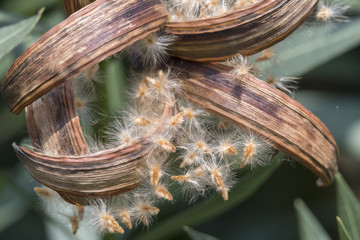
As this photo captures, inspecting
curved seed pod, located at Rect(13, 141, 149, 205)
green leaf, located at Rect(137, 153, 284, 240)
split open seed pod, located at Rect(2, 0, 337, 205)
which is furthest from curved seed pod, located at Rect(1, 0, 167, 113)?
green leaf, located at Rect(137, 153, 284, 240)

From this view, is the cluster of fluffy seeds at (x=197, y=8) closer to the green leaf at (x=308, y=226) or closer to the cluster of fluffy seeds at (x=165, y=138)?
the cluster of fluffy seeds at (x=165, y=138)

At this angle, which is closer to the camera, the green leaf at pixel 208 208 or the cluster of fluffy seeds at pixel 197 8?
the cluster of fluffy seeds at pixel 197 8

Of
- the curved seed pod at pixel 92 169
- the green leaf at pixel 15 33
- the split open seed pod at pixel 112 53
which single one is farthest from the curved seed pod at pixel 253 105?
the green leaf at pixel 15 33

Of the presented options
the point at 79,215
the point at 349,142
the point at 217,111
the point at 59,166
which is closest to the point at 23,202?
the point at 79,215

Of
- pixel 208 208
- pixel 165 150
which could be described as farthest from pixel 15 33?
pixel 208 208

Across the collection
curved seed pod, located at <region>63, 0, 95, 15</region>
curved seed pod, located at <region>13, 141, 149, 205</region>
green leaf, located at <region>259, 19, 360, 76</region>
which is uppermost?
green leaf, located at <region>259, 19, 360, 76</region>

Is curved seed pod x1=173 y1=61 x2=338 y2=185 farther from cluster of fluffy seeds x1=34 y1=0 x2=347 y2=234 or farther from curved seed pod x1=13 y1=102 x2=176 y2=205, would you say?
curved seed pod x1=13 y1=102 x2=176 y2=205
